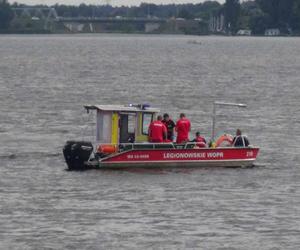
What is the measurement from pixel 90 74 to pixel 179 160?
82517 mm

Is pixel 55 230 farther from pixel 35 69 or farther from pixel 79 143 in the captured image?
pixel 35 69

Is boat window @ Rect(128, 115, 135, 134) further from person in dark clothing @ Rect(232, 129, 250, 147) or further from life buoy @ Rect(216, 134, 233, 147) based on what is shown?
person in dark clothing @ Rect(232, 129, 250, 147)

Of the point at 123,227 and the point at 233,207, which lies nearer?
the point at 123,227

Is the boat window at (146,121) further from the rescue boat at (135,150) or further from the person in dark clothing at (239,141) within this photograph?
the person in dark clothing at (239,141)

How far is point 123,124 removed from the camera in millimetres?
46688

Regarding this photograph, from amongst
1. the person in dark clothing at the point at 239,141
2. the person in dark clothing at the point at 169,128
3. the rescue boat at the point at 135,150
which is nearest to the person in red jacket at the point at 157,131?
the rescue boat at the point at 135,150

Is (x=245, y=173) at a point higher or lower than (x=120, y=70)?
higher

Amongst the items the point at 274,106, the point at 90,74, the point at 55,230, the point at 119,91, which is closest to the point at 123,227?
the point at 55,230

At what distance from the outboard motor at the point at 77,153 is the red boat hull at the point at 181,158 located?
0.58m

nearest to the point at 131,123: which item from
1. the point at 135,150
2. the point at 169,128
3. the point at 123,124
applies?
the point at 123,124

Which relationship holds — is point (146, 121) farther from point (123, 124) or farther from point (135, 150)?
point (135, 150)

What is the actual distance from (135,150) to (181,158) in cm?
169

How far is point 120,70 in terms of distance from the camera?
138m

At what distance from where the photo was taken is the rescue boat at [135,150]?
4559cm
